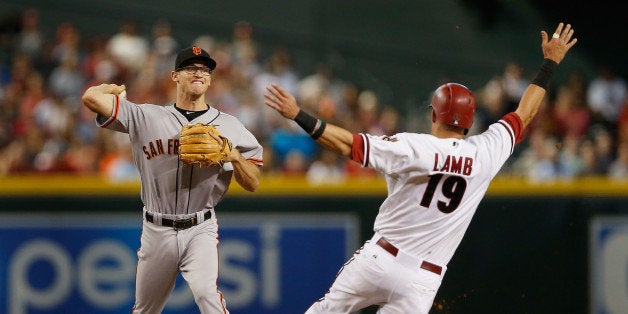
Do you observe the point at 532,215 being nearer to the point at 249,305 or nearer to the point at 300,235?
the point at 300,235

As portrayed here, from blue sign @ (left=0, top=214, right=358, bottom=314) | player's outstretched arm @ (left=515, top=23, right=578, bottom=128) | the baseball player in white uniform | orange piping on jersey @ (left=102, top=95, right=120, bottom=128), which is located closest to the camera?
the baseball player in white uniform

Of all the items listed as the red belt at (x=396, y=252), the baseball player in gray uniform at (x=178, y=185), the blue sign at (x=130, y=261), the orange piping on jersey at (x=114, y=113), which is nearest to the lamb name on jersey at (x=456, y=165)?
the red belt at (x=396, y=252)

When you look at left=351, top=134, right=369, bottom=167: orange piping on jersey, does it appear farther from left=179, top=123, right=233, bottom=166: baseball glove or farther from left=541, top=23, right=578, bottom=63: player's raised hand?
left=541, top=23, right=578, bottom=63: player's raised hand

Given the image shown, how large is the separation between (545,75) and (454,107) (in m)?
1.13

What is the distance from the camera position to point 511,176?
7809mm

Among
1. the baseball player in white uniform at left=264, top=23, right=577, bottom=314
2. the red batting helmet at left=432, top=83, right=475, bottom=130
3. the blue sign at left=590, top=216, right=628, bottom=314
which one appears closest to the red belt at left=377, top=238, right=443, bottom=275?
the baseball player in white uniform at left=264, top=23, right=577, bottom=314

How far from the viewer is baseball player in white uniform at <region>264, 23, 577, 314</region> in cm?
483

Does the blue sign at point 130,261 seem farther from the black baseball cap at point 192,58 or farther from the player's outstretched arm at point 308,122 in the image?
the player's outstretched arm at point 308,122

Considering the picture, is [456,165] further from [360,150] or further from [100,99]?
[100,99]

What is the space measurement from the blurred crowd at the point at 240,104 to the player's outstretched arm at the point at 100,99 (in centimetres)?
265

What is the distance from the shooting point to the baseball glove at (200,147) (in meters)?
4.91

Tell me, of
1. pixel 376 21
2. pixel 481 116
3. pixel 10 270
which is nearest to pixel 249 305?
pixel 10 270

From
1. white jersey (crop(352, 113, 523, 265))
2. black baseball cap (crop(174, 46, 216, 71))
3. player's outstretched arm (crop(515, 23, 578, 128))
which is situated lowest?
white jersey (crop(352, 113, 523, 265))

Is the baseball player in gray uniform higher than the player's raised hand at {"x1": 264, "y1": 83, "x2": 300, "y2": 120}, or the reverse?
the player's raised hand at {"x1": 264, "y1": 83, "x2": 300, "y2": 120}
